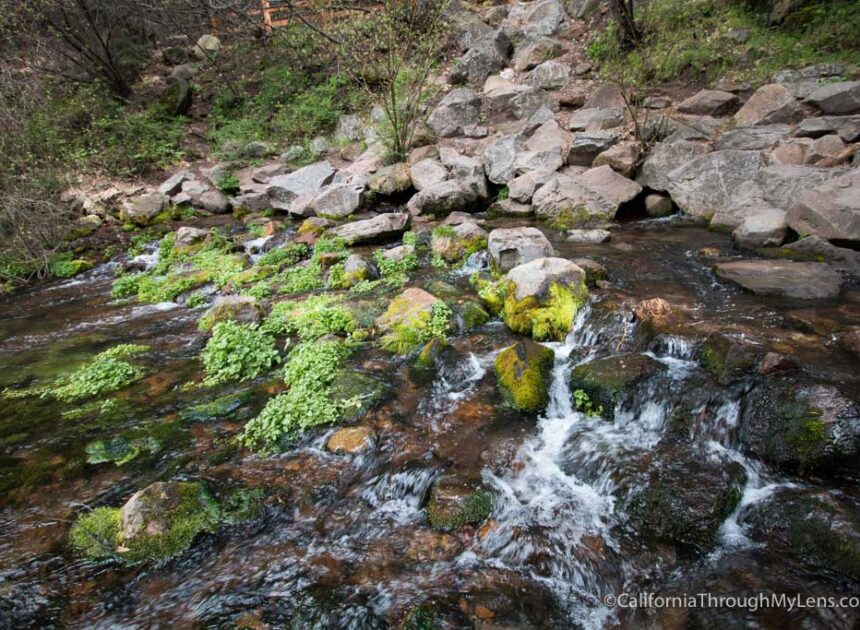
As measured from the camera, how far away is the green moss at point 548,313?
5582 mm

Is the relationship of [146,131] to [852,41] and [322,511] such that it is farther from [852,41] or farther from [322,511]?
[852,41]

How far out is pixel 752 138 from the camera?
9219mm

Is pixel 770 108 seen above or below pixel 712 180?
above

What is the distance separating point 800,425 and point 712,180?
6.97 meters

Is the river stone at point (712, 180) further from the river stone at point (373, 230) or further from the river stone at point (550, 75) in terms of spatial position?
the river stone at point (550, 75)

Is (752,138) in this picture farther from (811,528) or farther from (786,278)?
(811,528)

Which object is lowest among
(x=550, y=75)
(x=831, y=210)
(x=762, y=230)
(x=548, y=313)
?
(x=548, y=313)

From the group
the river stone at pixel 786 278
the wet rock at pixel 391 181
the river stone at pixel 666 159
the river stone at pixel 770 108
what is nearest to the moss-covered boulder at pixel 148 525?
the river stone at pixel 786 278

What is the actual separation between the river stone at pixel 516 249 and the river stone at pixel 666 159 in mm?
4168

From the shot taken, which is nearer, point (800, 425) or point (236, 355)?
point (800, 425)

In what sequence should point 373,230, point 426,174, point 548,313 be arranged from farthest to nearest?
point 426,174, point 373,230, point 548,313

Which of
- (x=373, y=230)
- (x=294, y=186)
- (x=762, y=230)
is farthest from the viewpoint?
(x=294, y=186)

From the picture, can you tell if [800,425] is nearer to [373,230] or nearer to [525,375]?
[525,375]

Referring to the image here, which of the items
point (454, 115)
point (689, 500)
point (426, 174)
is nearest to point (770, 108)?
point (426, 174)
